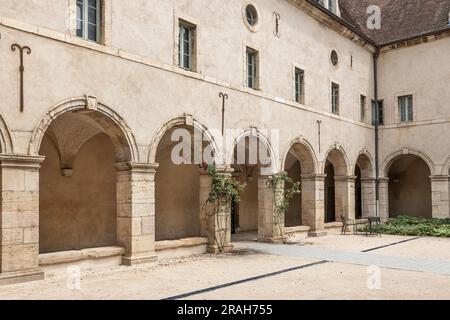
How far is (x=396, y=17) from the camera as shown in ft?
71.3

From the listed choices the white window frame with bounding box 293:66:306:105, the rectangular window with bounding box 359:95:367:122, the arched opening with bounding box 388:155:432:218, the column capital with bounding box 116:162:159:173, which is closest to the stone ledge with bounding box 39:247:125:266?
the column capital with bounding box 116:162:159:173

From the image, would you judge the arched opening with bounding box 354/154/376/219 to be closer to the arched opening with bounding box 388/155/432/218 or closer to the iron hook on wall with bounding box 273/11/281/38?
the arched opening with bounding box 388/155/432/218

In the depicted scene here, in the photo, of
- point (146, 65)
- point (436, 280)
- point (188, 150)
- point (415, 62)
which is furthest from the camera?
point (415, 62)

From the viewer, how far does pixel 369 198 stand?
2025 cm

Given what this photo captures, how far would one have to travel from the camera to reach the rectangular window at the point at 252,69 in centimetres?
1407

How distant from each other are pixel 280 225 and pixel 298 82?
492cm

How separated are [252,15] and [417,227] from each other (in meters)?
9.68

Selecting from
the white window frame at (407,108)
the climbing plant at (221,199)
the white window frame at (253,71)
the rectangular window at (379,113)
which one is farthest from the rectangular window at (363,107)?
the climbing plant at (221,199)

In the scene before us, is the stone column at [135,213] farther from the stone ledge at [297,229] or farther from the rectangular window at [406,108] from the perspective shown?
the rectangular window at [406,108]

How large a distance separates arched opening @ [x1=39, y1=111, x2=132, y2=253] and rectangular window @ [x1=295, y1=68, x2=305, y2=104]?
20.9 feet

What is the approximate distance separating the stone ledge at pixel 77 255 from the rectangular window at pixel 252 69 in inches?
253

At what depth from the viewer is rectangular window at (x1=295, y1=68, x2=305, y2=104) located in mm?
16125
